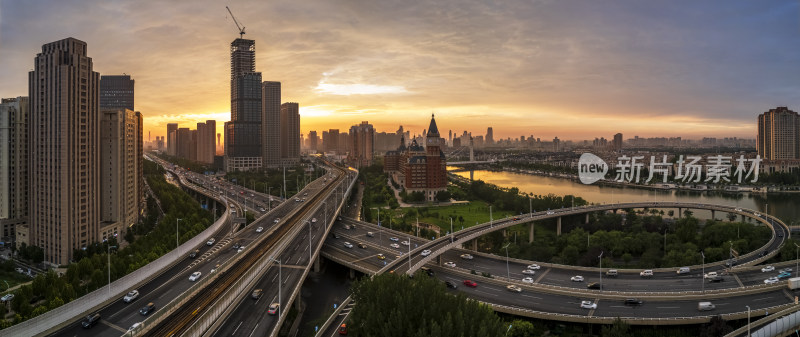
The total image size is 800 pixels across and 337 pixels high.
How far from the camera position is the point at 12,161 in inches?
837

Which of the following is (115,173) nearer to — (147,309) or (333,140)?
(147,309)

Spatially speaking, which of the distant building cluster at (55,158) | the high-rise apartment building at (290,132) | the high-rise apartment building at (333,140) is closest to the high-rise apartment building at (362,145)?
the high-rise apartment building at (290,132)

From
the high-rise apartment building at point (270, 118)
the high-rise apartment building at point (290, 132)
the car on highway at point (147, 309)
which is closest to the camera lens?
the car on highway at point (147, 309)

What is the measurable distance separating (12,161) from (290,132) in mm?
59039

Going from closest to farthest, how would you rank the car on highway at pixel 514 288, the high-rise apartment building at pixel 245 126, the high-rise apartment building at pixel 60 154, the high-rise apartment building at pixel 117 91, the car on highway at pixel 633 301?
the car on highway at pixel 633 301, the car on highway at pixel 514 288, the high-rise apartment building at pixel 60 154, the high-rise apartment building at pixel 245 126, the high-rise apartment building at pixel 117 91

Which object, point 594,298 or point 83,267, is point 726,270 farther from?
point 83,267

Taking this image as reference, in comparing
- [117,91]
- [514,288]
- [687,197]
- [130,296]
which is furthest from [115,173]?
[117,91]

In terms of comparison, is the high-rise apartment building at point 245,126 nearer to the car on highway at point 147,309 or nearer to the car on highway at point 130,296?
the car on highway at point 130,296

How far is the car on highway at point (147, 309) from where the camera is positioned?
35.3 feet

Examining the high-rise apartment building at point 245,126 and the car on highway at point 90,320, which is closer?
the car on highway at point 90,320

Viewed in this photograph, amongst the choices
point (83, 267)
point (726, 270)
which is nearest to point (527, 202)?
point (726, 270)

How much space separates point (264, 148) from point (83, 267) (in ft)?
181

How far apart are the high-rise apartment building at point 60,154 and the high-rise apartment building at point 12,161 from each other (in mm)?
2145

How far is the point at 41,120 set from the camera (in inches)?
749
